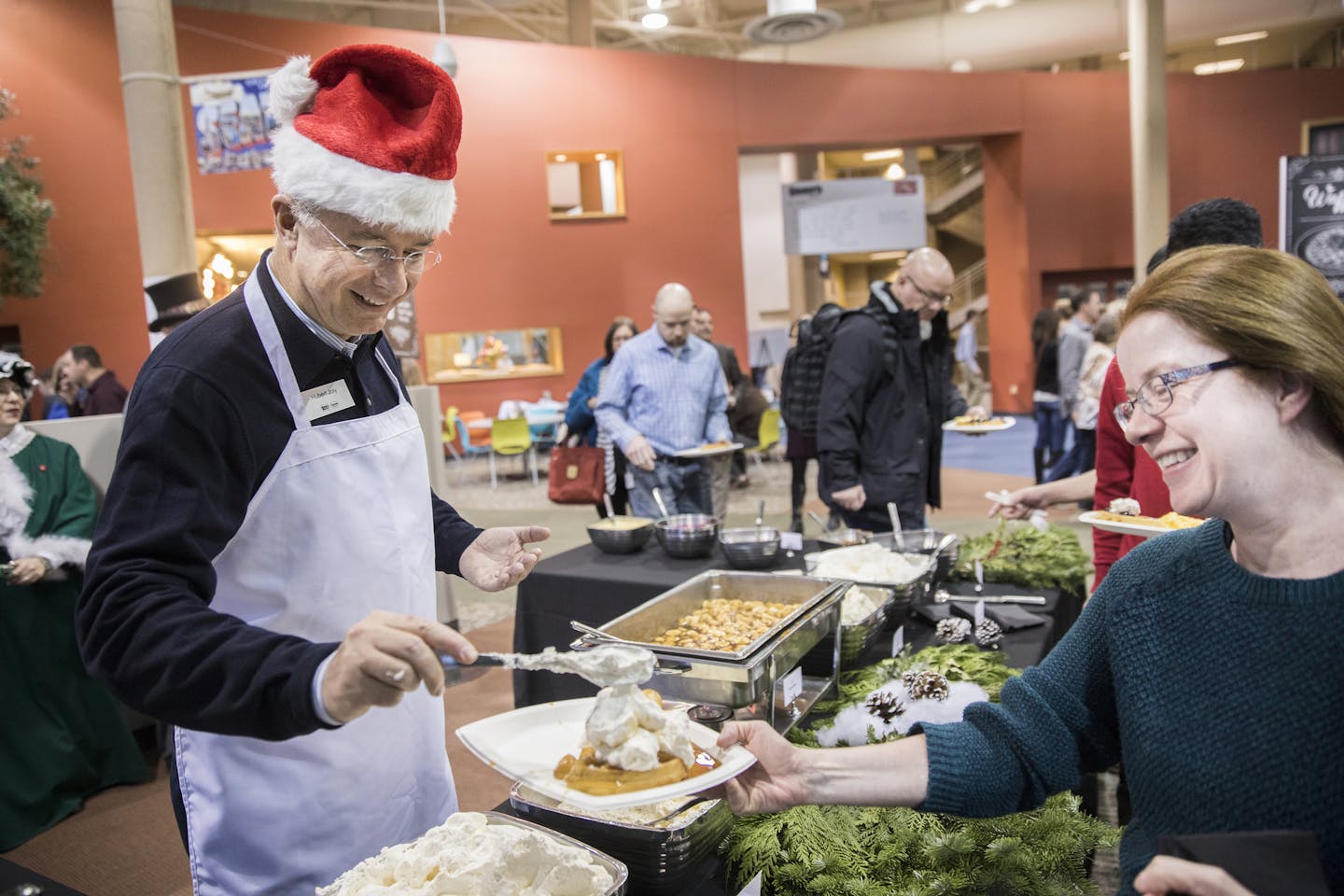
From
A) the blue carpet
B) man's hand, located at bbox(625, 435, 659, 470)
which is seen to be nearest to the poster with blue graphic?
man's hand, located at bbox(625, 435, 659, 470)

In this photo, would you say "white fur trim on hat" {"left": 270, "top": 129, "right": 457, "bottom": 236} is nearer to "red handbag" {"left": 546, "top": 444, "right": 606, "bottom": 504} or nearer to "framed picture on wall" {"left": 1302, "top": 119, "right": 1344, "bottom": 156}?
"red handbag" {"left": 546, "top": 444, "right": 606, "bottom": 504}

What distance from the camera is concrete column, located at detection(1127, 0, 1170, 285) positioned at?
1123 cm

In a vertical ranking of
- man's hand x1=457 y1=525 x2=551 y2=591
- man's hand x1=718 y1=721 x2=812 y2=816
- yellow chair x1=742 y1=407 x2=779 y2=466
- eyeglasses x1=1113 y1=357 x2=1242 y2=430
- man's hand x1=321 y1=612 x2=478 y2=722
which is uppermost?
eyeglasses x1=1113 y1=357 x2=1242 y2=430

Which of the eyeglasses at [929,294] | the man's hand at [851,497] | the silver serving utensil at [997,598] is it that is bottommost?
the silver serving utensil at [997,598]

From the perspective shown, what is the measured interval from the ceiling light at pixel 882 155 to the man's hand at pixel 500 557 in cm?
1892

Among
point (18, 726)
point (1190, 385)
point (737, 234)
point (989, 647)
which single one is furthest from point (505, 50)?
point (1190, 385)

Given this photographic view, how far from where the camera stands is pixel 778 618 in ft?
6.49

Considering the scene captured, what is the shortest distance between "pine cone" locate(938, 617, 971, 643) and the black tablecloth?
175 centimetres

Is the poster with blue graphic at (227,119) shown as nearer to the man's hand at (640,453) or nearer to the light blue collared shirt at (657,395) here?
the light blue collared shirt at (657,395)

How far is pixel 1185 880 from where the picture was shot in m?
0.85

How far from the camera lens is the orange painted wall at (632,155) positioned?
9297 mm

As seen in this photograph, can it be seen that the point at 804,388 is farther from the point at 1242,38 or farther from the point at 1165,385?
the point at 1242,38

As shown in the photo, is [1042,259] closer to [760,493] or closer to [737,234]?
[737,234]

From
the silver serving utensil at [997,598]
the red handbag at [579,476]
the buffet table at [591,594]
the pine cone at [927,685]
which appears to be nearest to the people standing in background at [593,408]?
the red handbag at [579,476]
